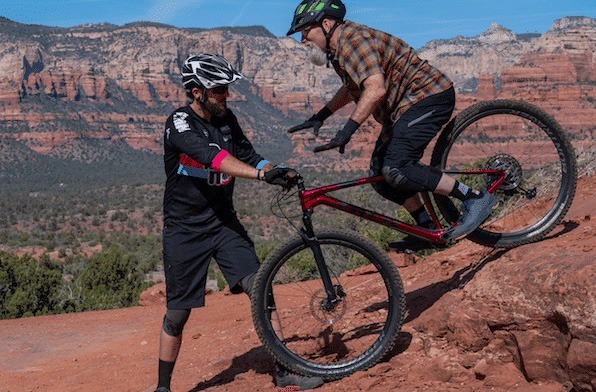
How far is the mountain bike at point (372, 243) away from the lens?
13.5 feet

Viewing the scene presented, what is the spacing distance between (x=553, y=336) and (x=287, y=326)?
5.79 ft

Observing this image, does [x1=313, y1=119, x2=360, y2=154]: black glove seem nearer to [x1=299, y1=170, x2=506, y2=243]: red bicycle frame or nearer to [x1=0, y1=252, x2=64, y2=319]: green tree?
[x1=299, y1=170, x2=506, y2=243]: red bicycle frame

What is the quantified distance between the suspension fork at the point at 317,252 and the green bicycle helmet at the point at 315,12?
118 cm

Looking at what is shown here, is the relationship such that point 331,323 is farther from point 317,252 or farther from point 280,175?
point 280,175

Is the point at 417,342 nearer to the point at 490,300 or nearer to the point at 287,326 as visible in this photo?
the point at 490,300

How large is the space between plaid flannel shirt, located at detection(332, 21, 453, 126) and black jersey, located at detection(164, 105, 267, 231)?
0.89m

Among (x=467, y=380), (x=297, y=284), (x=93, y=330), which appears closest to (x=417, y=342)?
(x=467, y=380)

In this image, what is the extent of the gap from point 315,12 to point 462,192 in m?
1.50

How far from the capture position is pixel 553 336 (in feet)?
12.3

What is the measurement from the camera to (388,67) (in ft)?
13.8

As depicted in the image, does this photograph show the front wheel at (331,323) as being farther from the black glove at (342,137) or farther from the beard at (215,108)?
the beard at (215,108)

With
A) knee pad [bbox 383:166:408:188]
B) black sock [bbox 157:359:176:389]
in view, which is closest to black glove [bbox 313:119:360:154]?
knee pad [bbox 383:166:408:188]

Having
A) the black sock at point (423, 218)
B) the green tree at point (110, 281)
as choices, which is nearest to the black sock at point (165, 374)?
the black sock at point (423, 218)

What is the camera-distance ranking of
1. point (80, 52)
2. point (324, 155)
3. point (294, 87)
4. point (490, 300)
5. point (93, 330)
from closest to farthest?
1. point (490, 300)
2. point (93, 330)
3. point (324, 155)
4. point (80, 52)
5. point (294, 87)
